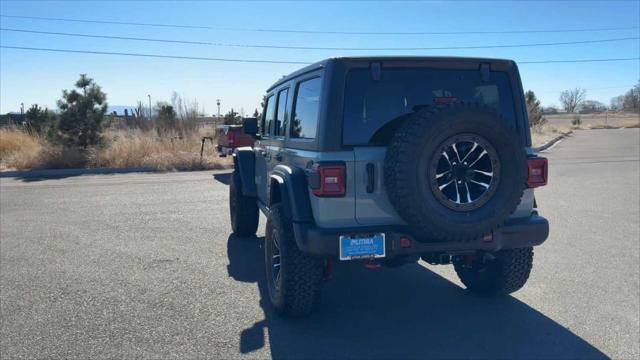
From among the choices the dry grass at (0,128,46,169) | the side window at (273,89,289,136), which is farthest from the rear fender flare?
the dry grass at (0,128,46,169)

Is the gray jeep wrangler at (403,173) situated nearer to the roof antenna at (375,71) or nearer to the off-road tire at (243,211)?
the roof antenna at (375,71)

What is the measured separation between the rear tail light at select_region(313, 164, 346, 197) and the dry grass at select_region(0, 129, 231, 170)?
13.7m

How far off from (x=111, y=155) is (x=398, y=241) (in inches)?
598

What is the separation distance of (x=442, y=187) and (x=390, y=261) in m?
0.79

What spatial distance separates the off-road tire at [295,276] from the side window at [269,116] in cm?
195

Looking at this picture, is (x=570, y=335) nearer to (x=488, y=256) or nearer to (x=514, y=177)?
(x=488, y=256)

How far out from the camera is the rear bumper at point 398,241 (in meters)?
3.76

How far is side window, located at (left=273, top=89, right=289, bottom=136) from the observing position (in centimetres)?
516

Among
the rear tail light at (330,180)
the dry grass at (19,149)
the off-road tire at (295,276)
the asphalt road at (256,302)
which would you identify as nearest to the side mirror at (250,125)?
the asphalt road at (256,302)

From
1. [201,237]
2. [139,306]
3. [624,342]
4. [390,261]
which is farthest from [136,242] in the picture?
[624,342]

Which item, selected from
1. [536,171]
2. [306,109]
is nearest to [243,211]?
[306,109]

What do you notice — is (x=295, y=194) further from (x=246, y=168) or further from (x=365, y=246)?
(x=246, y=168)

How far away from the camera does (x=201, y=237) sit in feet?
24.2

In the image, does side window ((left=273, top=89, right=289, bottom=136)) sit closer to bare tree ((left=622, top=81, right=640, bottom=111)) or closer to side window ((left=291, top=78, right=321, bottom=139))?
side window ((left=291, top=78, right=321, bottom=139))
